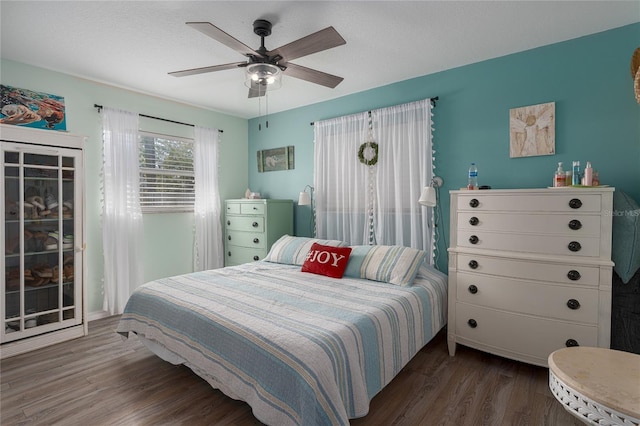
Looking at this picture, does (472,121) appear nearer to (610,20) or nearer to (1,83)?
(610,20)

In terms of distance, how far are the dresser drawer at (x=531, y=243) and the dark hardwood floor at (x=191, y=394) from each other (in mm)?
927

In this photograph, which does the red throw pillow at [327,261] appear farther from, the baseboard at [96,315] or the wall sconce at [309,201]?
the baseboard at [96,315]

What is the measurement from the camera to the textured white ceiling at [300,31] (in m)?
2.05

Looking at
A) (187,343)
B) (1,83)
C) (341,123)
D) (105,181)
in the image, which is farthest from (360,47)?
(1,83)

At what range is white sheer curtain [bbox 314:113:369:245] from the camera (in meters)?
3.62

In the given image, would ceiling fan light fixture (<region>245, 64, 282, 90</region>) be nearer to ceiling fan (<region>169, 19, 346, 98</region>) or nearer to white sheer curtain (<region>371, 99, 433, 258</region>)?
ceiling fan (<region>169, 19, 346, 98</region>)

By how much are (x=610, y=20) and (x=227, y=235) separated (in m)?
4.38

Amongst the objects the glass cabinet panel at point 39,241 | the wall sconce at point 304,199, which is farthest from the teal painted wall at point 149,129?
the wall sconce at point 304,199

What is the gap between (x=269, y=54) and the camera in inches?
81.3

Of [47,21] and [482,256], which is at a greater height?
[47,21]

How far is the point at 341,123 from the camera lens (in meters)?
3.75

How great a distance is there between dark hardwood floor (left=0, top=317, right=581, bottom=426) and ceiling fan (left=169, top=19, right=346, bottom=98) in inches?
86.2

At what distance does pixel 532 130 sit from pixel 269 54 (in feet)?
7.23

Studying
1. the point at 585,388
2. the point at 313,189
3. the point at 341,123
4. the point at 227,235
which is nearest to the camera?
the point at 585,388
